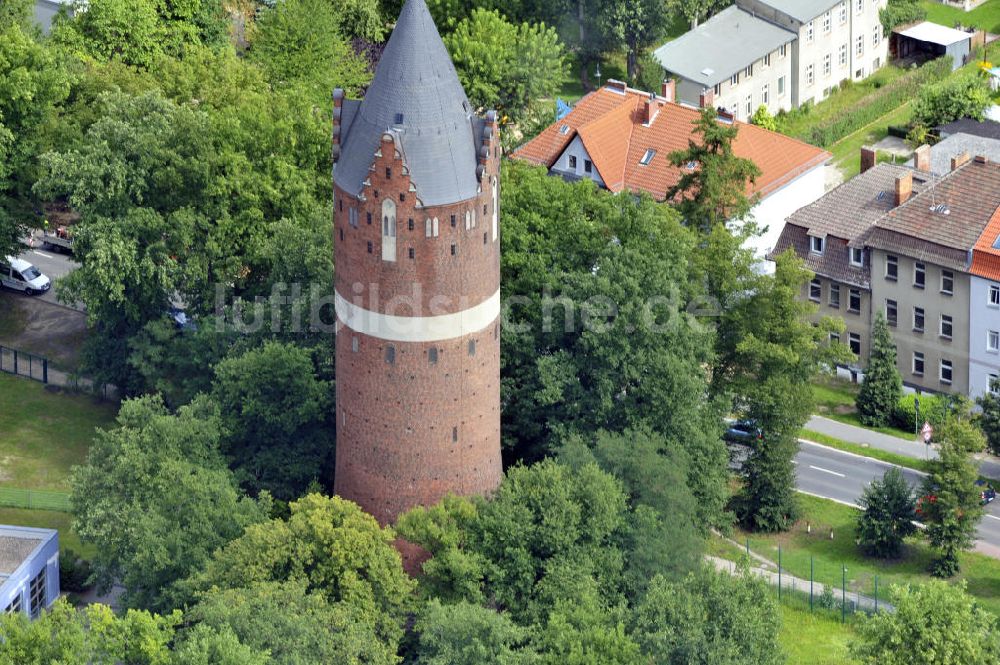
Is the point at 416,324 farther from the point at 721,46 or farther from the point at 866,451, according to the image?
the point at 721,46

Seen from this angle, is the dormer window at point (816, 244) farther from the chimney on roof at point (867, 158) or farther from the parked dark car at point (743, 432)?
the parked dark car at point (743, 432)

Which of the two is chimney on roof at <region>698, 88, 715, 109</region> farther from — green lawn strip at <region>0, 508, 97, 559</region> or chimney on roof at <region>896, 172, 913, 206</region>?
green lawn strip at <region>0, 508, 97, 559</region>

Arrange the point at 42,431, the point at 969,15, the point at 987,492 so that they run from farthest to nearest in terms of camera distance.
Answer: the point at 969,15, the point at 42,431, the point at 987,492

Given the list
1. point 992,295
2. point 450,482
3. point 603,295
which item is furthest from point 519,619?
point 992,295

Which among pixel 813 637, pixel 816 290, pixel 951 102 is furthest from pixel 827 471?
pixel 951 102

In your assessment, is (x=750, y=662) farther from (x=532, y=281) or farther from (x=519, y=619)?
(x=532, y=281)

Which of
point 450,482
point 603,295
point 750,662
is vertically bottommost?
point 750,662
